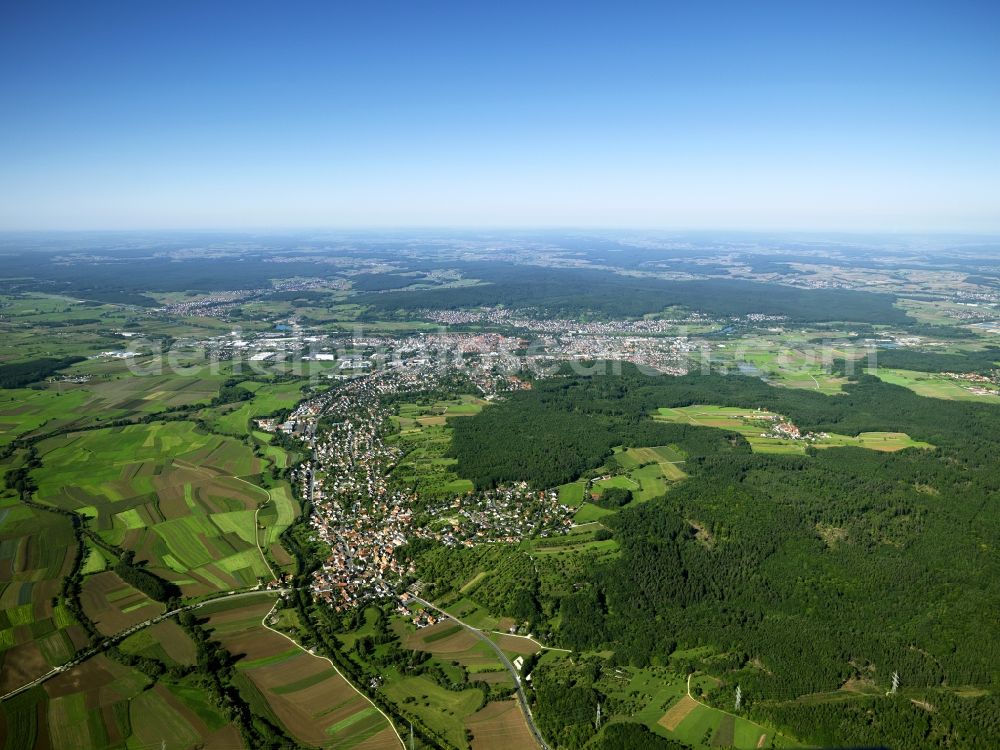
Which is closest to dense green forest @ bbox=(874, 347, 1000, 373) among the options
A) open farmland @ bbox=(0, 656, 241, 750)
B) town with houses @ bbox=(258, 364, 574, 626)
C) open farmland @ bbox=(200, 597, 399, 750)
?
town with houses @ bbox=(258, 364, 574, 626)

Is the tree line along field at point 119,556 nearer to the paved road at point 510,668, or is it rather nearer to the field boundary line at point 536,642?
the paved road at point 510,668

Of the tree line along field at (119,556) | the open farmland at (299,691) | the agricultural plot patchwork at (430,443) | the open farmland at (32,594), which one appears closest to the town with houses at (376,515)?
the agricultural plot patchwork at (430,443)

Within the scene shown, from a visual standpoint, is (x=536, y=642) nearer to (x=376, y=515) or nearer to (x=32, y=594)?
(x=376, y=515)

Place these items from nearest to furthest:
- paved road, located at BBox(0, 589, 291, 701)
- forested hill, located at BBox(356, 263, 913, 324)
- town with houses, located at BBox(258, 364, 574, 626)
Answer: paved road, located at BBox(0, 589, 291, 701) → town with houses, located at BBox(258, 364, 574, 626) → forested hill, located at BBox(356, 263, 913, 324)

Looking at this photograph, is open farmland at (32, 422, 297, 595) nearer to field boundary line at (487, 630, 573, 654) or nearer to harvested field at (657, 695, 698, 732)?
field boundary line at (487, 630, 573, 654)

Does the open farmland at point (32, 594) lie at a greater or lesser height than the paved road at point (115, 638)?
greater

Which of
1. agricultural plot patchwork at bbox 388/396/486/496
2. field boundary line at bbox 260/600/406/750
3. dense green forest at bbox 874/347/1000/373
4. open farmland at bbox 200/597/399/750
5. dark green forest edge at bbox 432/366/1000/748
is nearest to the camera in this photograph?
open farmland at bbox 200/597/399/750

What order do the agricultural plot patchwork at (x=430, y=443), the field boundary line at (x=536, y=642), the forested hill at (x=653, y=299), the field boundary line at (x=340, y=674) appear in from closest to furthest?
the field boundary line at (x=340, y=674) → the field boundary line at (x=536, y=642) → the agricultural plot patchwork at (x=430, y=443) → the forested hill at (x=653, y=299)
